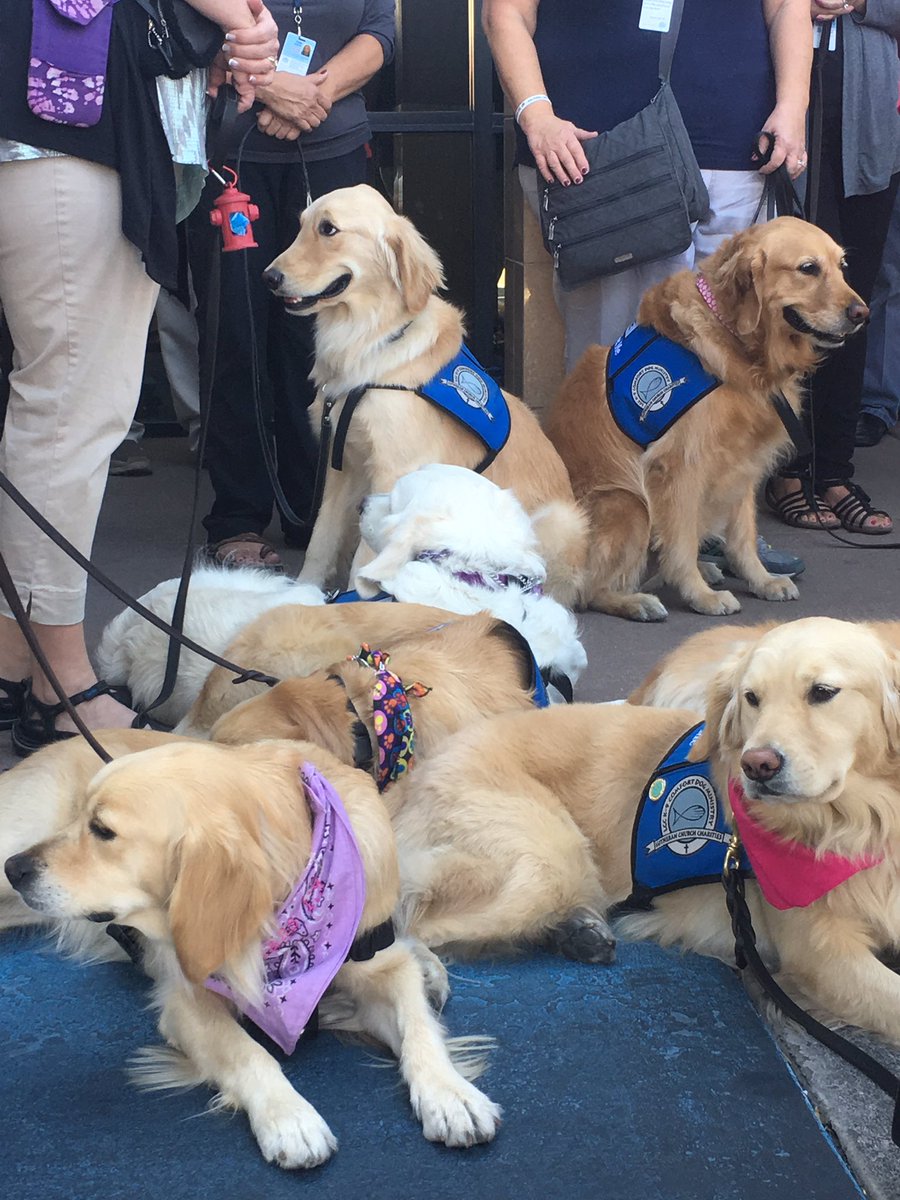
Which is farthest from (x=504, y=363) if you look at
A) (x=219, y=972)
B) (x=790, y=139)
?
(x=219, y=972)

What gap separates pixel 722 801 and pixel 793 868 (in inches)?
10.4

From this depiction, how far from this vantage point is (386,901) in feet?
7.43

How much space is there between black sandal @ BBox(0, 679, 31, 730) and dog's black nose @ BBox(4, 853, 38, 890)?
1.52 meters

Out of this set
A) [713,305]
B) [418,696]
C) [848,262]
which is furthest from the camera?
[848,262]

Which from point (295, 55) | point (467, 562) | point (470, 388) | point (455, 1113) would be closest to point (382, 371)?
point (470, 388)

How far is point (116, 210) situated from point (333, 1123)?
2.05 m

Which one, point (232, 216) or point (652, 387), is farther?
point (652, 387)

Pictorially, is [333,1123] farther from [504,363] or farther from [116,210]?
[504,363]

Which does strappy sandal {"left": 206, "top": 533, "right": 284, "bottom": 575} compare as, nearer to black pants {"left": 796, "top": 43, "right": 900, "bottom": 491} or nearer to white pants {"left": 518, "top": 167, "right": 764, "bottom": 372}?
white pants {"left": 518, "top": 167, "right": 764, "bottom": 372}

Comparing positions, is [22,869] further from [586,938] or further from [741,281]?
[741,281]

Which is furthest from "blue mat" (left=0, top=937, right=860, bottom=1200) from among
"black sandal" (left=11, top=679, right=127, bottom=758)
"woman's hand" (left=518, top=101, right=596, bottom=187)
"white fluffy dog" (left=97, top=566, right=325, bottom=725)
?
"woman's hand" (left=518, top=101, right=596, bottom=187)

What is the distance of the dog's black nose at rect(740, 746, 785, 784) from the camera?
2055 mm

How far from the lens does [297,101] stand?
4.51 metres

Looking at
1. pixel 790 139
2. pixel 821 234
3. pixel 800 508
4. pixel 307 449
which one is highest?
pixel 790 139
